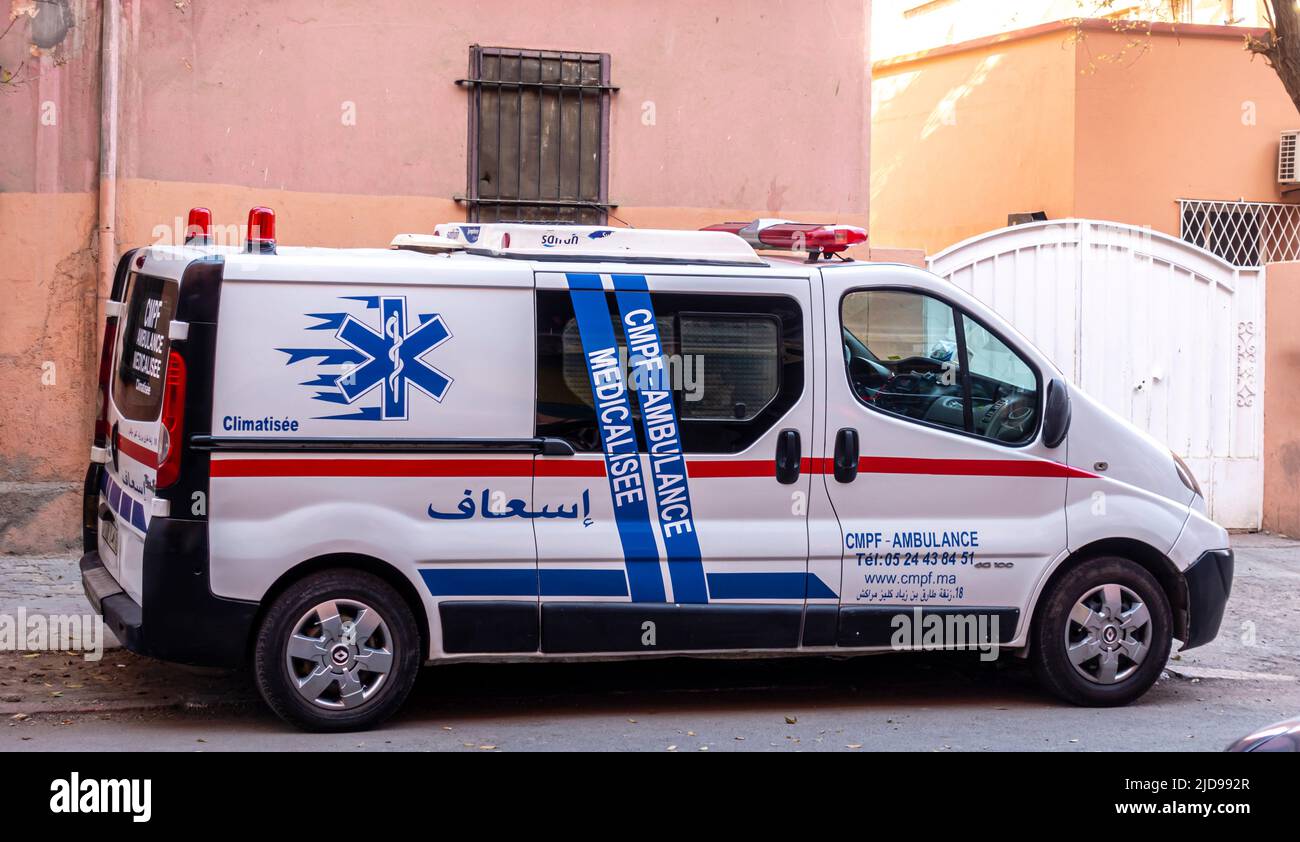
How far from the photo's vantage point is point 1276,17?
32.2ft

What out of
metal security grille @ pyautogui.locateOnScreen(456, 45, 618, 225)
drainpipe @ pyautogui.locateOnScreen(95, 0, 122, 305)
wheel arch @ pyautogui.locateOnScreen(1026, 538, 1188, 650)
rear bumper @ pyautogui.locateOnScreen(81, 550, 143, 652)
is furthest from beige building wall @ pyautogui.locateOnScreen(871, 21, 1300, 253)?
rear bumper @ pyautogui.locateOnScreen(81, 550, 143, 652)

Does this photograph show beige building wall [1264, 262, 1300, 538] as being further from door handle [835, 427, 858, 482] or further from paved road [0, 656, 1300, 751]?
door handle [835, 427, 858, 482]

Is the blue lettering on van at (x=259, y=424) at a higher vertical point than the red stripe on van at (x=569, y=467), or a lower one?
higher

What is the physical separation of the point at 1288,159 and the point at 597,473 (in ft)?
32.4

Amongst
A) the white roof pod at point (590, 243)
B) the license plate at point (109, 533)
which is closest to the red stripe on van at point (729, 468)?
the white roof pod at point (590, 243)

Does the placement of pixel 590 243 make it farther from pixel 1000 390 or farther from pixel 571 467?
pixel 1000 390

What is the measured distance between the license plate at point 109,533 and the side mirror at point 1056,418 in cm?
426

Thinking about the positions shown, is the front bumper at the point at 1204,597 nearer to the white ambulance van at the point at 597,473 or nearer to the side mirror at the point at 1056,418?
the white ambulance van at the point at 597,473

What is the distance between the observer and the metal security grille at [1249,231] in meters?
13.4

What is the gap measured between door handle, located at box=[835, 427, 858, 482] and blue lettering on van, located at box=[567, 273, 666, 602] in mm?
892

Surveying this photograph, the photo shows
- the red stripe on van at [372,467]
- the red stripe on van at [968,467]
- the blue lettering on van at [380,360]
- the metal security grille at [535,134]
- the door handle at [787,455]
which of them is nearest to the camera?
the red stripe on van at [372,467]

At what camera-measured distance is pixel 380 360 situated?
595 centimetres

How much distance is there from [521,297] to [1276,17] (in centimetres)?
656

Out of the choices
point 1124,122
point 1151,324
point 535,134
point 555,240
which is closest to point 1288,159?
point 1124,122
